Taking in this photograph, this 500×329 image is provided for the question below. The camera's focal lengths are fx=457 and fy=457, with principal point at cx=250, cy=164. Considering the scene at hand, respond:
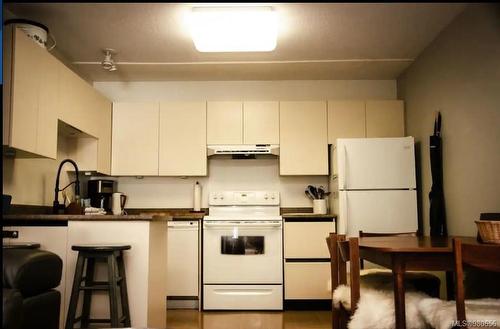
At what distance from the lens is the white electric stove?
174 inches

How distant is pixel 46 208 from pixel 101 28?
159 cm

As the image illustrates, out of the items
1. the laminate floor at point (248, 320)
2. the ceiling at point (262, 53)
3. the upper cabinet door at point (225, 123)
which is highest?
the ceiling at point (262, 53)

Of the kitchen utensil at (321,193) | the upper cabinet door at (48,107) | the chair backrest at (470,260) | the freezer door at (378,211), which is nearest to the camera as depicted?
the chair backrest at (470,260)

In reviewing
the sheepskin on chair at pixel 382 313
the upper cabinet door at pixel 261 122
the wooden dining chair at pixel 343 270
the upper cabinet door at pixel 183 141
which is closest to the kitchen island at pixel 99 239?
the wooden dining chair at pixel 343 270

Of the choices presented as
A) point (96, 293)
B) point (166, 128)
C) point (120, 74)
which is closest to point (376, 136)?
point (166, 128)

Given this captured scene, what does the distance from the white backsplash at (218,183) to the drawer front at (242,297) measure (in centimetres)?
102

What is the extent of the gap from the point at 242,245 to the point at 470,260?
2.85 meters

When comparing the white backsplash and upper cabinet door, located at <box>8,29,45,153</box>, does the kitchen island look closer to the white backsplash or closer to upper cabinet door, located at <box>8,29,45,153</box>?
upper cabinet door, located at <box>8,29,45,153</box>

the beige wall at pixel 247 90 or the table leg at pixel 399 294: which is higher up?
the beige wall at pixel 247 90

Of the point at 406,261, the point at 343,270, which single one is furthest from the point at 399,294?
the point at 343,270

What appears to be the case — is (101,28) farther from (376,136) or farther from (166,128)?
(376,136)

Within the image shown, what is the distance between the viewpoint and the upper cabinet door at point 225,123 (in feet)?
15.8

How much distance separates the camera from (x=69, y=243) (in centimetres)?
290

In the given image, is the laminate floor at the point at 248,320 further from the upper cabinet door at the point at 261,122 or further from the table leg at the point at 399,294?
the table leg at the point at 399,294
